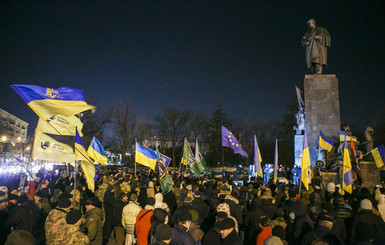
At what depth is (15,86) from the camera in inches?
289

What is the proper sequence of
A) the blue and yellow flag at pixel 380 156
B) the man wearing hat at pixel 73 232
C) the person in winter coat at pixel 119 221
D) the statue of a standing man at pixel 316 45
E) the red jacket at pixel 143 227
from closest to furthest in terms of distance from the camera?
the man wearing hat at pixel 73 232
the red jacket at pixel 143 227
the person in winter coat at pixel 119 221
the blue and yellow flag at pixel 380 156
the statue of a standing man at pixel 316 45

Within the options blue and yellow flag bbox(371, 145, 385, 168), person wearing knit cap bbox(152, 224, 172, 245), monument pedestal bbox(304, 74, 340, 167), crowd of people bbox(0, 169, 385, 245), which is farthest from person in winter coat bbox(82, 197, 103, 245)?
monument pedestal bbox(304, 74, 340, 167)

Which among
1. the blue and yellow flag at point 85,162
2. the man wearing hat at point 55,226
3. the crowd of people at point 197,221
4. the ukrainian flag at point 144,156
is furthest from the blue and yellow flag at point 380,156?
the man wearing hat at point 55,226

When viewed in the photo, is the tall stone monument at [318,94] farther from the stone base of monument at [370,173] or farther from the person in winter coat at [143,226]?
the person in winter coat at [143,226]

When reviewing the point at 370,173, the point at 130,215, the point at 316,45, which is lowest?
the point at 130,215

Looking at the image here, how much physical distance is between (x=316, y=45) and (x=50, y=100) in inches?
628

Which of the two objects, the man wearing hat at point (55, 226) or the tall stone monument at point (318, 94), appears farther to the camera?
the tall stone monument at point (318, 94)

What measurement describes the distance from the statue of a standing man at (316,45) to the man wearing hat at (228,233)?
1619 cm

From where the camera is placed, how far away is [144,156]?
12227 mm

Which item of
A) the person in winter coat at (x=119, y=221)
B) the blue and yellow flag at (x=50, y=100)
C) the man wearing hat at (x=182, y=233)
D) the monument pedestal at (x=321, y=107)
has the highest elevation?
the monument pedestal at (x=321, y=107)

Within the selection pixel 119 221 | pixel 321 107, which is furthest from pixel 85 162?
pixel 321 107

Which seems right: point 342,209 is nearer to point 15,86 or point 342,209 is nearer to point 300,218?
point 300,218

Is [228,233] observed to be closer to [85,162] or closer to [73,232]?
[73,232]

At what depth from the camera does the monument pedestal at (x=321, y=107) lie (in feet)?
56.0
